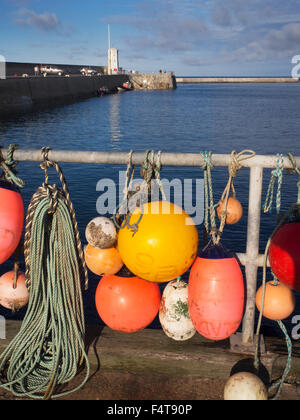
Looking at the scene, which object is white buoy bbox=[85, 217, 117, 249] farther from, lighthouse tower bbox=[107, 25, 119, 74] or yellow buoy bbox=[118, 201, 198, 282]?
lighthouse tower bbox=[107, 25, 119, 74]

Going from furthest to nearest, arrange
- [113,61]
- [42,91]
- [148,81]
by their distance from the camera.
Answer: [148,81] → [113,61] → [42,91]

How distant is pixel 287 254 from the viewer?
7.65ft

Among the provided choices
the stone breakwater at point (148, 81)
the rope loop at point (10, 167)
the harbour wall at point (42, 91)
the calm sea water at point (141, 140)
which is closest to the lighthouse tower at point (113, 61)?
the stone breakwater at point (148, 81)

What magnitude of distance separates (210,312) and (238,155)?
41.3 inches

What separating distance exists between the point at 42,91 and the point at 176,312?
57.2 meters

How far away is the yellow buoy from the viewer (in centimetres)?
234

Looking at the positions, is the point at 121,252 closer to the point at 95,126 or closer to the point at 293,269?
the point at 293,269

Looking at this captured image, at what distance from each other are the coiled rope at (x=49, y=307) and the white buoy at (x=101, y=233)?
0.28 metres

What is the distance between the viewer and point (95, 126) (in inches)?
1486

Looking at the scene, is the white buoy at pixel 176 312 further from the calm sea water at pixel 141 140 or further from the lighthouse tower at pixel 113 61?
the lighthouse tower at pixel 113 61

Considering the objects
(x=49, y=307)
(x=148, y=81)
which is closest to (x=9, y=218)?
(x=49, y=307)

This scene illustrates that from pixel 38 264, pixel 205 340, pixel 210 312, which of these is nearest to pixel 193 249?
pixel 210 312

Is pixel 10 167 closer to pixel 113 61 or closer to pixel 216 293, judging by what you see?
pixel 216 293

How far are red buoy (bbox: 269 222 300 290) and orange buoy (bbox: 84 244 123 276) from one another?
1065 mm
